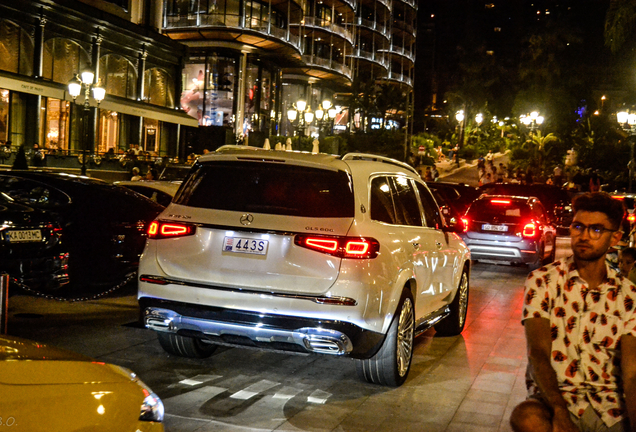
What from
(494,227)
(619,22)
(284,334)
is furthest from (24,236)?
(619,22)

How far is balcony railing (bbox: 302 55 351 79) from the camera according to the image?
74.3m

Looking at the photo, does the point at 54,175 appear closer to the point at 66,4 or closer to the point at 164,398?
the point at 164,398

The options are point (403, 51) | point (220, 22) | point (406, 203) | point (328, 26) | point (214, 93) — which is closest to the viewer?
point (406, 203)

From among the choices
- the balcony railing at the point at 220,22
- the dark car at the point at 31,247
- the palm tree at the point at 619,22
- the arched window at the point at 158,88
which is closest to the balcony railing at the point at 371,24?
the balcony railing at the point at 220,22

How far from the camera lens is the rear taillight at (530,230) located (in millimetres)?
16594

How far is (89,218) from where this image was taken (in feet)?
32.5

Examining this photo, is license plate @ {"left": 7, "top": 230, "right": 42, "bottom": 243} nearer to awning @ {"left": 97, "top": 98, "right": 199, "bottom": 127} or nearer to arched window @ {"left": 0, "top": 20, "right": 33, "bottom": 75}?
arched window @ {"left": 0, "top": 20, "right": 33, "bottom": 75}

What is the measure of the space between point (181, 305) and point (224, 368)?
3.80 ft

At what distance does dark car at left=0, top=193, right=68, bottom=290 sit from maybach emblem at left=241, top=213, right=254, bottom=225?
157 inches

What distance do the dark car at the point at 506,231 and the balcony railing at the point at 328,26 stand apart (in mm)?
59908

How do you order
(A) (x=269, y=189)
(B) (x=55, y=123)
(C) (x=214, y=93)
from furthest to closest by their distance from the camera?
(C) (x=214, y=93) → (B) (x=55, y=123) → (A) (x=269, y=189)

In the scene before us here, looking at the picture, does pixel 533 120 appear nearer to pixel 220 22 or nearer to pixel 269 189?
pixel 220 22

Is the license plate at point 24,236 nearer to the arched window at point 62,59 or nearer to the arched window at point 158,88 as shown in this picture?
the arched window at point 62,59

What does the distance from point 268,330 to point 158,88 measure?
44.9m
